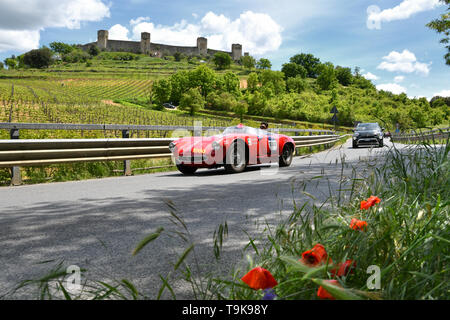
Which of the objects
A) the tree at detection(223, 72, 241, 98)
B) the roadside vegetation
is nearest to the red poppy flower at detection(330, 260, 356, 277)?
the roadside vegetation

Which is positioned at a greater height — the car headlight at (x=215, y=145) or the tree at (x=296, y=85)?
the tree at (x=296, y=85)

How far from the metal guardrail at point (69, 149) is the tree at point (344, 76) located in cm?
19245

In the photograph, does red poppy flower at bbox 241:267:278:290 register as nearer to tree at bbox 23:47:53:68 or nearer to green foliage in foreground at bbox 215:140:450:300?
green foliage in foreground at bbox 215:140:450:300

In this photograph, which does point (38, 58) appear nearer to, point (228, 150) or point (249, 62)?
point (249, 62)

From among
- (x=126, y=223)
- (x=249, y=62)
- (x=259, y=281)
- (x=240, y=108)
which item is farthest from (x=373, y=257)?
(x=249, y=62)

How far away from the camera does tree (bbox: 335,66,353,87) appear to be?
190250mm

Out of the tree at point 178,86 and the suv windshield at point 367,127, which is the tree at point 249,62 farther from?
the suv windshield at point 367,127

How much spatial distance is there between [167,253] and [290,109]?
101 meters

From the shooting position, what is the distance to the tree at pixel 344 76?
190 metres

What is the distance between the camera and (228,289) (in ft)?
6.42

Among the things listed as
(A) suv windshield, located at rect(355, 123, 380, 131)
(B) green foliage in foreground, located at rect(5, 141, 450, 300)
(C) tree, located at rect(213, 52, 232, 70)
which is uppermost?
(C) tree, located at rect(213, 52, 232, 70)

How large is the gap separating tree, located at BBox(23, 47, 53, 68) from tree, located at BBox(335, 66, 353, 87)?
13280cm

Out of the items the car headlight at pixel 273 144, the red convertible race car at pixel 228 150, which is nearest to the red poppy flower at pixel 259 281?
the red convertible race car at pixel 228 150

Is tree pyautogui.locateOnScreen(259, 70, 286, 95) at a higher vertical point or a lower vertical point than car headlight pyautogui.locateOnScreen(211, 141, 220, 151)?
higher
